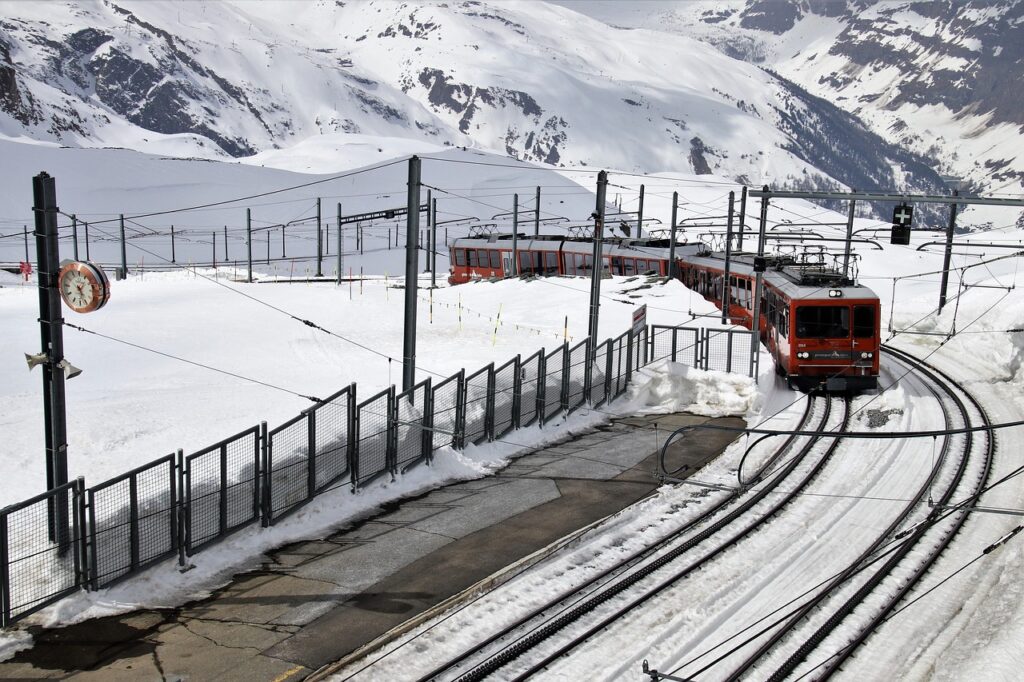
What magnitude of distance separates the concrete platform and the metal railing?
2.91 feet

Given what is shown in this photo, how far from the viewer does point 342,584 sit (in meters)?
12.7

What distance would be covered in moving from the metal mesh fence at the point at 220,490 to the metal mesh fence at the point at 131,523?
29cm

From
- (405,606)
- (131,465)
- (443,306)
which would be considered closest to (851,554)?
(405,606)

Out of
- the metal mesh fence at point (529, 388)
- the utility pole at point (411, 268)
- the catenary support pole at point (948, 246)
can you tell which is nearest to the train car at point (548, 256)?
the catenary support pole at point (948, 246)

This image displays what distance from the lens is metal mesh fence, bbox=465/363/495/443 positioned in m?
19.5

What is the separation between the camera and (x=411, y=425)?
1764 centimetres

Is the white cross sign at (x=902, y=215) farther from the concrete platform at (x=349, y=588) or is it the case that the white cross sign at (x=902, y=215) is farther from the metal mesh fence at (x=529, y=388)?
the concrete platform at (x=349, y=588)

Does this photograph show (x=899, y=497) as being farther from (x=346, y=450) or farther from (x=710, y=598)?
(x=346, y=450)

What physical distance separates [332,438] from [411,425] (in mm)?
2063

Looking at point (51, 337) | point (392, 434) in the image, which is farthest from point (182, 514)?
point (392, 434)

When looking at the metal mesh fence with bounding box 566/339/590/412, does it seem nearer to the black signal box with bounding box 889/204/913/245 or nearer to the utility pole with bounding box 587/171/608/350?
the utility pole with bounding box 587/171/608/350

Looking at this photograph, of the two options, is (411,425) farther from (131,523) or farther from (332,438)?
(131,523)

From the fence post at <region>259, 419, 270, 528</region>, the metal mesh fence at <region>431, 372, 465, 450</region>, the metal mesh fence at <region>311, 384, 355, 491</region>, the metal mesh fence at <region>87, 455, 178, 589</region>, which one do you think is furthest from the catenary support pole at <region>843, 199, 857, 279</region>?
the metal mesh fence at <region>87, 455, 178, 589</region>

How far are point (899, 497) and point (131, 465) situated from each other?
46.2ft
